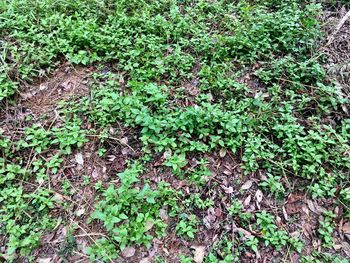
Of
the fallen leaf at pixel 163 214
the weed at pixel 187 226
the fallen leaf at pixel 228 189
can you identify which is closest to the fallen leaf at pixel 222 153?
the fallen leaf at pixel 228 189

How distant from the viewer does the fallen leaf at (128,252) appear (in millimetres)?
2955

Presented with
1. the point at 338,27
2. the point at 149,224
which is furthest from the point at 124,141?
the point at 338,27

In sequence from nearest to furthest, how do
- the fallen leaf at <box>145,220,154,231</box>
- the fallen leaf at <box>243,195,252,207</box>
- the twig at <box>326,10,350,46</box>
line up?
the fallen leaf at <box>145,220,154,231</box>
the fallen leaf at <box>243,195,252,207</box>
the twig at <box>326,10,350,46</box>

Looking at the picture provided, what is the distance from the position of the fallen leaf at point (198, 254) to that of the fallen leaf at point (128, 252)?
56cm

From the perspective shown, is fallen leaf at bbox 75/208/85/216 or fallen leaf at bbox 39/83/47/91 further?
fallen leaf at bbox 39/83/47/91

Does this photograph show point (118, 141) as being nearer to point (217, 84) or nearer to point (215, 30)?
point (217, 84)

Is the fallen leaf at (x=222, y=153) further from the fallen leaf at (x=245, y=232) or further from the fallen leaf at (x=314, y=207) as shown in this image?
the fallen leaf at (x=314, y=207)

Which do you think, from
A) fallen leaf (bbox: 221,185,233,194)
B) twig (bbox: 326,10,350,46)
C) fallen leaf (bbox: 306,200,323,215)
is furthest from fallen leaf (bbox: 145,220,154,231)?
twig (bbox: 326,10,350,46)

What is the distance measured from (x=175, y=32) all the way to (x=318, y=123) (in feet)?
7.22

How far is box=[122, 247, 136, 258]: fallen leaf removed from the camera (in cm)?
296

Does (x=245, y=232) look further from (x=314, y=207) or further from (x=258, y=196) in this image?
(x=314, y=207)

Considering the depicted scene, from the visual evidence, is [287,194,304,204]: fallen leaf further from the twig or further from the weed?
the twig

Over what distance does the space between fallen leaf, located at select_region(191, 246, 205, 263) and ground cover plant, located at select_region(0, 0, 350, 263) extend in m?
0.02

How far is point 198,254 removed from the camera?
3.01 metres
